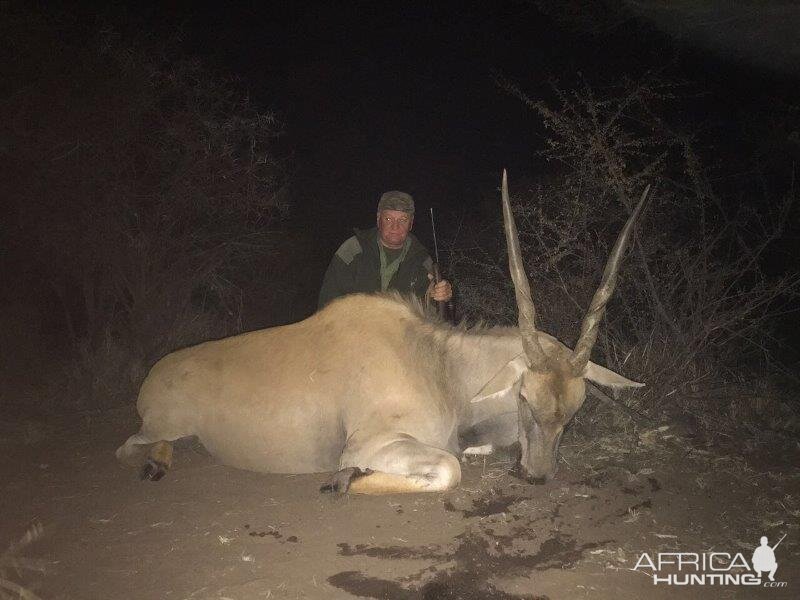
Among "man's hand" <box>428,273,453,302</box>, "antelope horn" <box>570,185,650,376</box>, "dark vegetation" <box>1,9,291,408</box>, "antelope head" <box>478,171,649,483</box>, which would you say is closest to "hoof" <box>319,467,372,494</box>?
"antelope head" <box>478,171,649,483</box>

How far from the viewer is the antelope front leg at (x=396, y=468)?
373cm

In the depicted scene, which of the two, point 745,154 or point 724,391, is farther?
point 745,154

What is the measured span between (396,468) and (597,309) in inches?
62.8

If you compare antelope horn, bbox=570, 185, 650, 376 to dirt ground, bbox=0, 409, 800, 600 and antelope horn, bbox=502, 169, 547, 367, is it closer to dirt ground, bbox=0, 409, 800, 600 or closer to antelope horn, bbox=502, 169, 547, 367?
antelope horn, bbox=502, 169, 547, 367

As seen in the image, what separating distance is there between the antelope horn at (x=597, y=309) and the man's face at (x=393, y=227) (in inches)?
81.6

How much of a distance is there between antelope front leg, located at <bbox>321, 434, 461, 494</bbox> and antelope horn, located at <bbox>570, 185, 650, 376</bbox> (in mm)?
1004

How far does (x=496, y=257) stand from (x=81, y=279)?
564cm

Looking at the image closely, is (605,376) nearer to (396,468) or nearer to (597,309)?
(597,309)

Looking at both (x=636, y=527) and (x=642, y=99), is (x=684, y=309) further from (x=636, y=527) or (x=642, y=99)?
(x=636, y=527)

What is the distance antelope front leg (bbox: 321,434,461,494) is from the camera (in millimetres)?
3730

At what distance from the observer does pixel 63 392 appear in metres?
6.50

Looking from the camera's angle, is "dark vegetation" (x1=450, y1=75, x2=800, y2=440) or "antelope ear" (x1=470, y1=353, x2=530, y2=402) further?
"dark vegetation" (x1=450, y1=75, x2=800, y2=440)

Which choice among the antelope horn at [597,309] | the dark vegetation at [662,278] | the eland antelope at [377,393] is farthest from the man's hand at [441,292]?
the antelope horn at [597,309]

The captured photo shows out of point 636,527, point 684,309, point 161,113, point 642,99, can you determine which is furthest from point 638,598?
point 161,113
